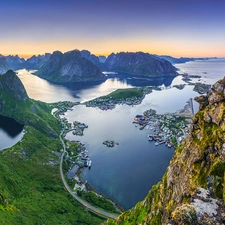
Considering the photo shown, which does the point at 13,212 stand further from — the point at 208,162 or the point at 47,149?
the point at 208,162

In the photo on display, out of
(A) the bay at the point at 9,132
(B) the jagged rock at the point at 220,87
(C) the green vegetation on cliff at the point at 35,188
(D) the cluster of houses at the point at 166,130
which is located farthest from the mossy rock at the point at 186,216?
(A) the bay at the point at 9,132

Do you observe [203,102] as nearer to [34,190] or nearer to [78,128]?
[34,190]

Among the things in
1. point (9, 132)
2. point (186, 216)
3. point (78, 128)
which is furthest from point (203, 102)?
point (9, 132)

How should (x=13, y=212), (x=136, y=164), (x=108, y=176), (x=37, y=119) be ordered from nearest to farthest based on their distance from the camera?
(x=13, y=212), (x=108, y=176), (x=136, y=164), (x=37, y=119)

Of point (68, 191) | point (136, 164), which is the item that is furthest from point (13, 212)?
point (136, 164)

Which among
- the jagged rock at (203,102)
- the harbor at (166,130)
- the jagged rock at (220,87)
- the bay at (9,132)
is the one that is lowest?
the harbor at (166,130)

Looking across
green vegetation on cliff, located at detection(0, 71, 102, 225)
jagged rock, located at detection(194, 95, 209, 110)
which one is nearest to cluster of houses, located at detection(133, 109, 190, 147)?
green vegetation on cliff, located at detection(0, 71, 102, 225)

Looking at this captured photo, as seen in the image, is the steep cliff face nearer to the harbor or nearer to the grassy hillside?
the grassy hillside

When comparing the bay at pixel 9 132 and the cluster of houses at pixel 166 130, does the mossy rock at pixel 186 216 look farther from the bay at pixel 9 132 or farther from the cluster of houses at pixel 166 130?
the bay at pixel 9 132
